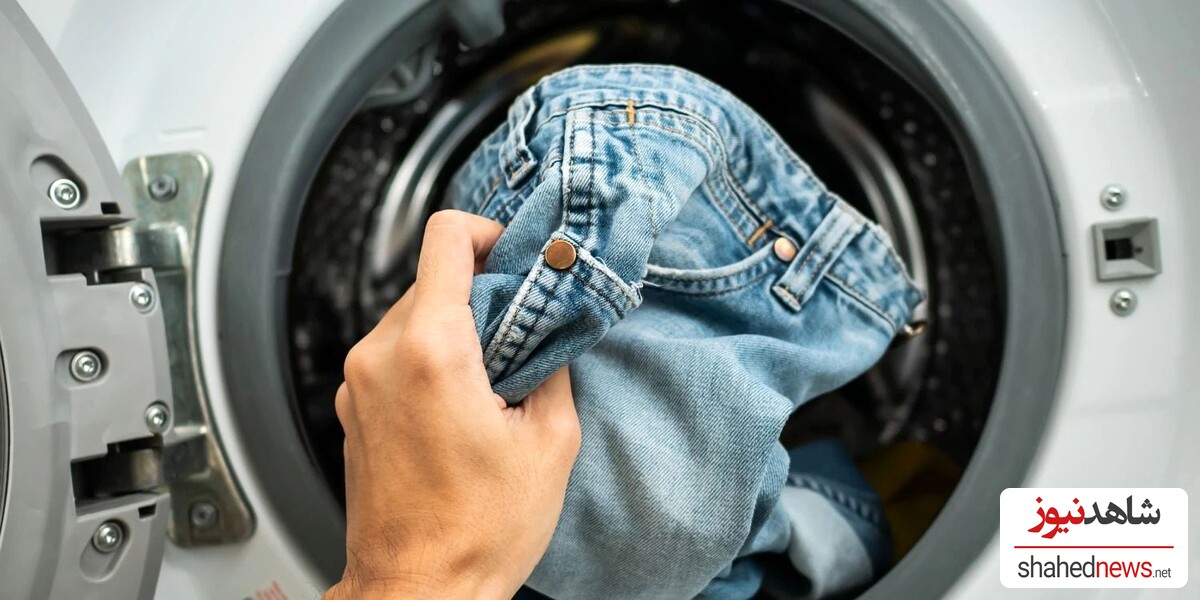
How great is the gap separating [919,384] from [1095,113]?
0.99 feet

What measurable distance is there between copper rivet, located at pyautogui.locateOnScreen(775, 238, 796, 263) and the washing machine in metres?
0.14

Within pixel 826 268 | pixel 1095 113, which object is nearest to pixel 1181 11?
pixel 1095 113

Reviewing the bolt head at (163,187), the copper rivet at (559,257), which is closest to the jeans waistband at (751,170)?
the copper rivet at (559,257)

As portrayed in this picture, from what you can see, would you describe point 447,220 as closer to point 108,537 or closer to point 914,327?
point 108,537

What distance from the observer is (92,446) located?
526mm

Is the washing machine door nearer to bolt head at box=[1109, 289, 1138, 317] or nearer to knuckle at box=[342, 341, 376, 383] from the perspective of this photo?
knuckle at box=[342, 341, 376, 383]

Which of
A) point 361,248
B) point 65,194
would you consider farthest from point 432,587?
point 361,248

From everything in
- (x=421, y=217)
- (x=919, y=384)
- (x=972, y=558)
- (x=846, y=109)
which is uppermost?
(x=846, y=109)

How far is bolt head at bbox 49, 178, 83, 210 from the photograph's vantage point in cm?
51

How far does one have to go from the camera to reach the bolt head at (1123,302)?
1.86 feet

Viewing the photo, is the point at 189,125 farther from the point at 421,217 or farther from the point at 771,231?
the point at 771,231

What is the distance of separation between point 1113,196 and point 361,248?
58cm

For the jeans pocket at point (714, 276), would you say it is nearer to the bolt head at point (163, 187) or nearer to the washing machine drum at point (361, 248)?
the washing machine drum at point (361, 248)

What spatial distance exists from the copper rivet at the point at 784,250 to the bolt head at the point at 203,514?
43 centimetres
